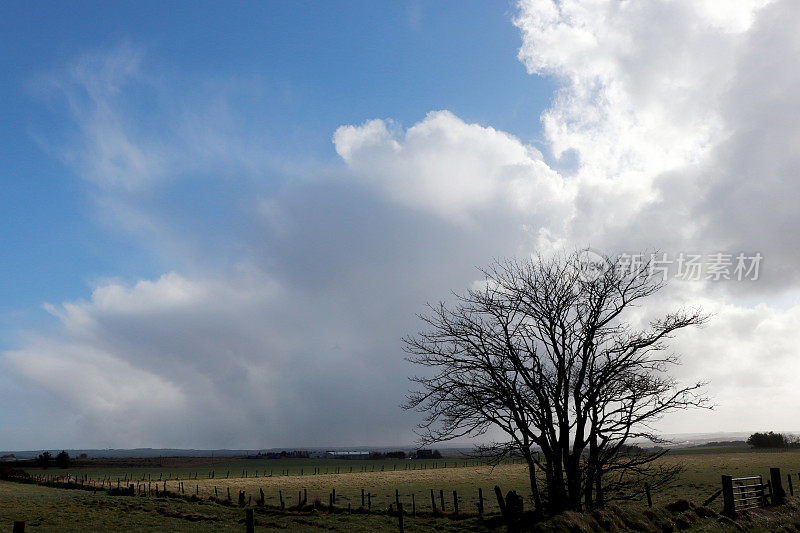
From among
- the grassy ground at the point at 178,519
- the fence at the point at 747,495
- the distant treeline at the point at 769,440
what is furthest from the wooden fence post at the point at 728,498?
the distant treeline at the point at 769,440

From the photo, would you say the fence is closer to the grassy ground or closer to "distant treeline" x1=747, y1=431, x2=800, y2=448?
the grassy ground

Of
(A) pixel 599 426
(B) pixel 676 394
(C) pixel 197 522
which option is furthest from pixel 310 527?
(B) pixel 676 394

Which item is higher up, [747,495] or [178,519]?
[747,495]

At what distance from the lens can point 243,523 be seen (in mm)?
27719

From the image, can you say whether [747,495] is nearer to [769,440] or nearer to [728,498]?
[728,498]

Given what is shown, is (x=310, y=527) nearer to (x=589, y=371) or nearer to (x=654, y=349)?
(x=589, y=371)

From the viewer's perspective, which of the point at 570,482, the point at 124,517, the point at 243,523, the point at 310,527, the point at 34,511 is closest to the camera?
the point at 570,482

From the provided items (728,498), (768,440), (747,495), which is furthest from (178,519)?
(768,440)

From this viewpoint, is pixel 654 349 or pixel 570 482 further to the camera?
pixel 654 349

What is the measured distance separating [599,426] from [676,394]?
3172 mm

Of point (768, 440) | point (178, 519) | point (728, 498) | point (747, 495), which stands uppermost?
point (728, 498)

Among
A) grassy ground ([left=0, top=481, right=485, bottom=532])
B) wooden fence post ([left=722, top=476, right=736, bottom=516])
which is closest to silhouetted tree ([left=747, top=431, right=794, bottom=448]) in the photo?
wooden fence post ([left=722, top=476, right=736, bottom=516])

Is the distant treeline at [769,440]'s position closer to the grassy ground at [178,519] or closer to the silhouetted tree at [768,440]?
the silhouetted tree at [768,440]

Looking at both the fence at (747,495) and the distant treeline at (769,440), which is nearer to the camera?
the fence at (747,495)
